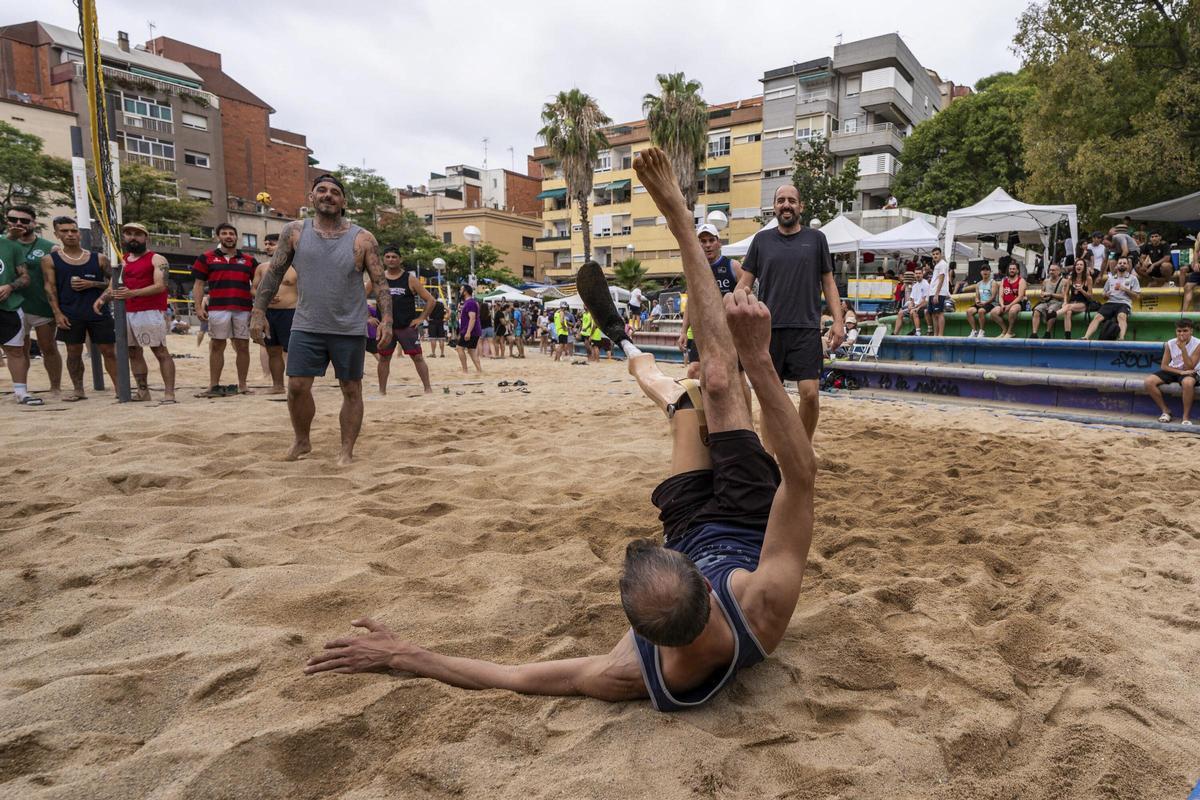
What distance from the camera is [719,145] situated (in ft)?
140

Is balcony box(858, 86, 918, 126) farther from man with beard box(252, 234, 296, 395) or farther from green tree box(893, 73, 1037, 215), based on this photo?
man with beard box(252, 234, 296, 395)

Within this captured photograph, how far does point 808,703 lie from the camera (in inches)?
76.9

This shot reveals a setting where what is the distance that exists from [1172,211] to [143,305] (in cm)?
1799

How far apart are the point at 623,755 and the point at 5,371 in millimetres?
11874

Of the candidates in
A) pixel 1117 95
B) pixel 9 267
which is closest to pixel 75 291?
pixel 9 267

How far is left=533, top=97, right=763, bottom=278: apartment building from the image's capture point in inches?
1622

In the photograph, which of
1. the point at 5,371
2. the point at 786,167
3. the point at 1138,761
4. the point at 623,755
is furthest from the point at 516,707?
the point at 786,167

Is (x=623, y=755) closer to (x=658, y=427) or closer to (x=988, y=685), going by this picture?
(x=988, y=685)

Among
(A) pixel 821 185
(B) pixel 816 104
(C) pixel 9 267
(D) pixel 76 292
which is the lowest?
(D) pixel 76 292

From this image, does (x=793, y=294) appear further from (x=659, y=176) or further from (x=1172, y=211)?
(x=1172, y=211)

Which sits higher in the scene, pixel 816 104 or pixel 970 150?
pixel 816 104

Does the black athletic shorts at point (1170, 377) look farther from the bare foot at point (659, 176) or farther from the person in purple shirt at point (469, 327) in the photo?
the person in purple shirt at point (469, 327)

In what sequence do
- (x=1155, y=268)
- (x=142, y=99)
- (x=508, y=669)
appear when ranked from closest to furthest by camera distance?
1. (x=508, y=669)
2. (x=1155, y=268)
3. (x=142, y=99)

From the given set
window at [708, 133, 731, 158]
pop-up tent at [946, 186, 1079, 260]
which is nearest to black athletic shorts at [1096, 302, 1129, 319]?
pop-up tent at [946, 186, 1079, 260]
